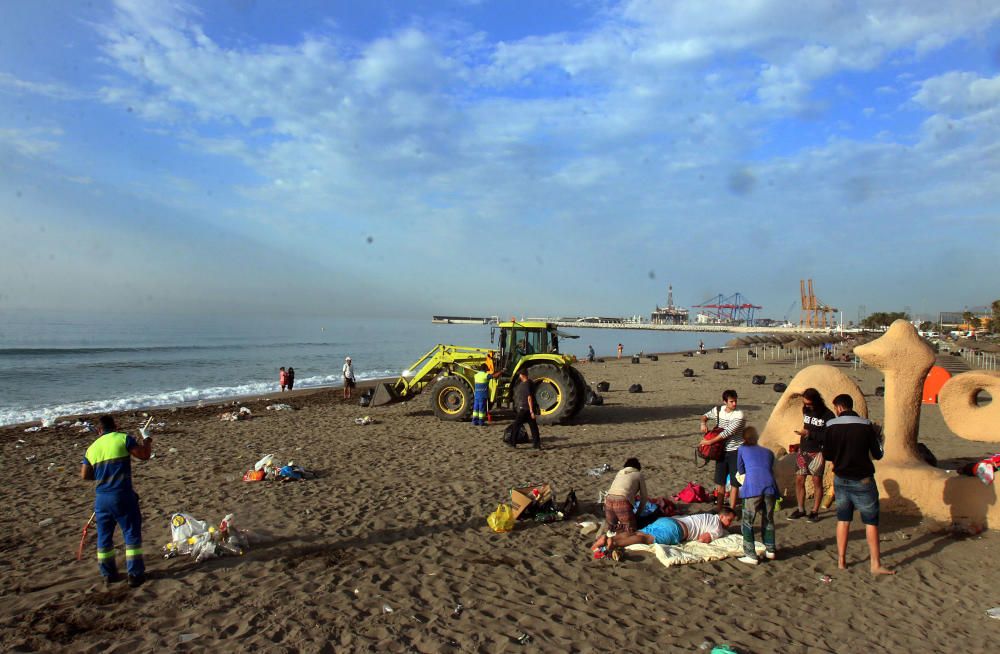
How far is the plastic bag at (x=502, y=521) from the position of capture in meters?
6.09

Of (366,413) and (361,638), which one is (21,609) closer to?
(361,638)

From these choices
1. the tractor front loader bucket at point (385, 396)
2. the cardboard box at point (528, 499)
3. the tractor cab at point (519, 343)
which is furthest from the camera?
the tractor front loader bucket at point (385, 396)

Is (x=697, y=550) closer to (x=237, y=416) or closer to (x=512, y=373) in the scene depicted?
(x=512, y=373)

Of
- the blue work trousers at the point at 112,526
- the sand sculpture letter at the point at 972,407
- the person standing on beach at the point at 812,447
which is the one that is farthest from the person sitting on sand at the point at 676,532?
the blue work trousers at the point at 112,526

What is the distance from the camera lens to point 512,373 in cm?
1273

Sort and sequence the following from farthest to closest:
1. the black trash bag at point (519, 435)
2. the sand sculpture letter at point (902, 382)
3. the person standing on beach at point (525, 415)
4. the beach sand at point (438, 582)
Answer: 1. the black trash bag at point (519, 435)
2. the person standing on beach at point (525, 415)
3. the sand sculpture letter at point (902, 382)
4. the beach sand at point (438, 582)

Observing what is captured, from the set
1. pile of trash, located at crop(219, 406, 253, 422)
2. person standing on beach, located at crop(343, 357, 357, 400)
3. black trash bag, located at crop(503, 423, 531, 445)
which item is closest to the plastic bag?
black trash bag, located at crop(503, 423, 531, 445)

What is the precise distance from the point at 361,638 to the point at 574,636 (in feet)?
4.78

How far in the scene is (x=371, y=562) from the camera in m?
5.27

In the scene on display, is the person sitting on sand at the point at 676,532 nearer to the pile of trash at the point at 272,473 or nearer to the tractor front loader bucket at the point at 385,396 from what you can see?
the pile of trash at the point at 272,473

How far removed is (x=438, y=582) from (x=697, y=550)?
7.82ft

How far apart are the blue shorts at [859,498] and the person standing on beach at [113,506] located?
5.77 metres

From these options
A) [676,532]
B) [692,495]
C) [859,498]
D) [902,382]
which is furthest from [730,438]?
[902,382]

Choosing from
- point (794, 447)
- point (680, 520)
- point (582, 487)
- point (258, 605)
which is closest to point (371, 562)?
point (258, 605)
